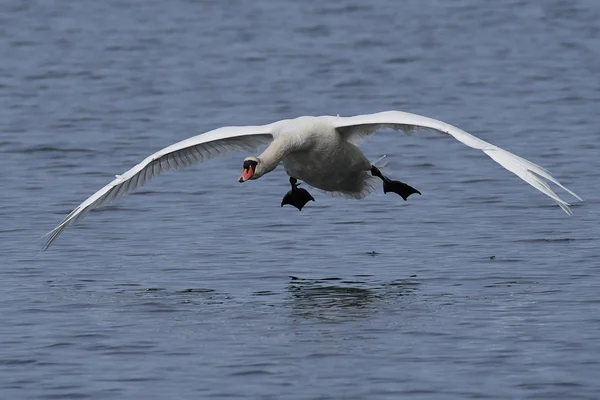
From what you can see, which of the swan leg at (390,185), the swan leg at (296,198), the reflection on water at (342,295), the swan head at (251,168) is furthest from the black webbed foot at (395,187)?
the swan head at (251,168)

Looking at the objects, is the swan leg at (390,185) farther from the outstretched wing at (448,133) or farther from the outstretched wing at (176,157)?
the outstretched wing at (176,157)

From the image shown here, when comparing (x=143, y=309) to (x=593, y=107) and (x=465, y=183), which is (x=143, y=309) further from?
(x=593, y=107)

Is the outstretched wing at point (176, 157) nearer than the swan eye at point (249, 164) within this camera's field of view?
No

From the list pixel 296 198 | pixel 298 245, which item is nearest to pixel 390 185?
pixel 296 198

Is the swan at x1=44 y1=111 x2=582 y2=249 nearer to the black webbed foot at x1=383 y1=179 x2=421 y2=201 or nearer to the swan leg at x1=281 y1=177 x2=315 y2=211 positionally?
the black webbed foot at x1=383 y1=179 x2=421 y2=201

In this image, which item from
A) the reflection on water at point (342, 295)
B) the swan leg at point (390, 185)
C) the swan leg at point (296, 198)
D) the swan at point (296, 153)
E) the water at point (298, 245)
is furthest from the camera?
the swan leg at point (296, 198)

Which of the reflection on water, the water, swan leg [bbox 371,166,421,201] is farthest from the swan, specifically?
the reflection on water

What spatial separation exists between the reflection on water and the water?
0.03m

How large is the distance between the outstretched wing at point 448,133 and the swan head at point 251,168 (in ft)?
3.04

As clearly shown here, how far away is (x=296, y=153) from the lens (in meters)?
13.9

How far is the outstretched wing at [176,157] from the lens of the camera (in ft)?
45.0

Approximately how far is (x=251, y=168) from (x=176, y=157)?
124cm

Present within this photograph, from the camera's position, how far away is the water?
11.1 meters

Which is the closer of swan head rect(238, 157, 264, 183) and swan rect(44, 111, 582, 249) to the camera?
swan head rect(238, 157, 264, 183)
